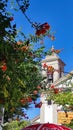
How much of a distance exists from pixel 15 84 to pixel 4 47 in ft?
1.21

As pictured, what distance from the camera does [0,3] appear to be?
4.41 m

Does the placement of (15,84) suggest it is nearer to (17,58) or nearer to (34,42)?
(17,58)

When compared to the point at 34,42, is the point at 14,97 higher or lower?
lower

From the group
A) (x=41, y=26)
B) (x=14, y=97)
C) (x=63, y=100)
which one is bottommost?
(x=14, y=97)

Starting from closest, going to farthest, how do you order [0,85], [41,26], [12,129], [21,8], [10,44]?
[0,85]
[10,44]
[21,8]
[41,26]
[12,129]

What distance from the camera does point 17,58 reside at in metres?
3.96

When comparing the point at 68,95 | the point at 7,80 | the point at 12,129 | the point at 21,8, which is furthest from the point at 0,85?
the point at 12,129

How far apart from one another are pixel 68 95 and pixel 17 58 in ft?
44.7

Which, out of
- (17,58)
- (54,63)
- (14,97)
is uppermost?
(54,63)

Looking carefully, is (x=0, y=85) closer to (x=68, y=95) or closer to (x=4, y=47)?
(x=4, y=47)

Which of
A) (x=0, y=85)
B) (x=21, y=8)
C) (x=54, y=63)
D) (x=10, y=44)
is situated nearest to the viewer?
(x=0, y=85)

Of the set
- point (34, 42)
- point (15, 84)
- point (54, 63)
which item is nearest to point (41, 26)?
point (15, 84)

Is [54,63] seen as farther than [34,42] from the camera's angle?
Yes

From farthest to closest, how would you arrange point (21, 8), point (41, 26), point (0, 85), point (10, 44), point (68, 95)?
point (68, 95) → point (41, 26) → point (21, 8) → point (10, 44) → point (0, 85)
